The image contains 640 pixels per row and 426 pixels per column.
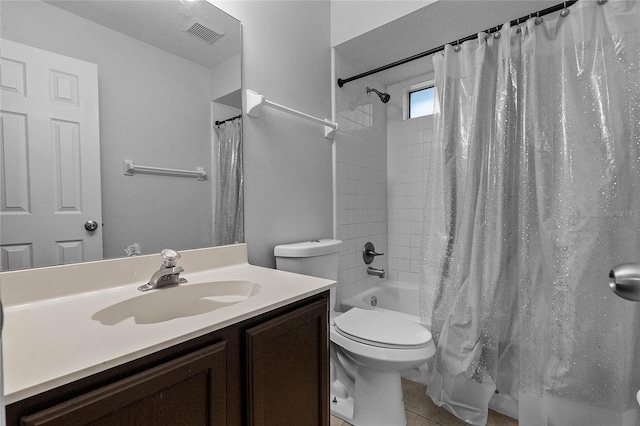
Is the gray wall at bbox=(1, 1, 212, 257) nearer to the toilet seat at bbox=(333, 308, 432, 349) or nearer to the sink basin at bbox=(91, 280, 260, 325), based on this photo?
the sink basin at bbox=(91, 280, 260, 325)

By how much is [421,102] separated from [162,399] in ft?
8.23

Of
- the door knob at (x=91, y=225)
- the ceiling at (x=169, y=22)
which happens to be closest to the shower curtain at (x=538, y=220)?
the ceiling at (x=169, y=22)

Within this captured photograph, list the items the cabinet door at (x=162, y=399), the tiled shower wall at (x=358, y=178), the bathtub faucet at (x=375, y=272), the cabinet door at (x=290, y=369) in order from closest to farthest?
the cabinet door at (x=162, y=399) → the cabinet door at (x=290, y=369) → the tiled shower wall at (x=358, y=178) → the bathtub faucet at (x=375, y=272)

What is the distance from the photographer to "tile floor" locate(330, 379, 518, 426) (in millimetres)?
1482

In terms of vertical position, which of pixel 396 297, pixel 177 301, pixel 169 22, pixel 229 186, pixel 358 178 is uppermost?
pixel 169 22

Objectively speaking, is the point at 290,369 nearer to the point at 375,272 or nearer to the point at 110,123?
the point at 110,123

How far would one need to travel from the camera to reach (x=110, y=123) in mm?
1004

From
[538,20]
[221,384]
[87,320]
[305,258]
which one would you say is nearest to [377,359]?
[305,258]

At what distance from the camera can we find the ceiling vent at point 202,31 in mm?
1210

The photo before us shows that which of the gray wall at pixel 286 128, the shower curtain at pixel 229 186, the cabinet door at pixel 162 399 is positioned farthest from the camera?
the gray wall at pixel 286 128

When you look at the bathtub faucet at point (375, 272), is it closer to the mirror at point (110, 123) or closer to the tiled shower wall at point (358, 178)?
the tiled shower wall at point (358, 178)

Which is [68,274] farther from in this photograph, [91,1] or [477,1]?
[477,1]

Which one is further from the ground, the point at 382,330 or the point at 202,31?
the point at 202,31

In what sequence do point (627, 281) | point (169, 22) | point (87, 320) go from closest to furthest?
point (627, 281)
point (87, 320)
point (169, 22)
